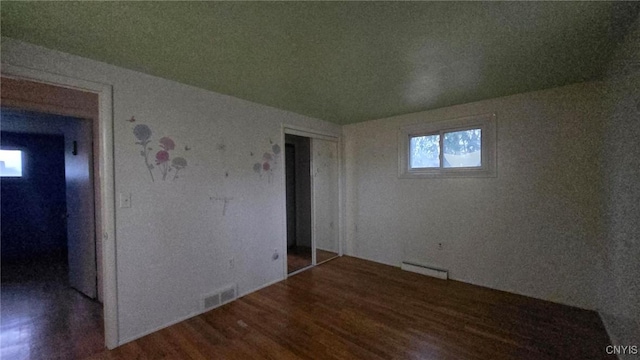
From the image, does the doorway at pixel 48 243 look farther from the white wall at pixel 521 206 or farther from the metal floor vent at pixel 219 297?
the white wall at pixel 521 206

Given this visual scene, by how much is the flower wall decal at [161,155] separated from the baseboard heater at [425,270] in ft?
10.3

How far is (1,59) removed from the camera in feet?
4.88

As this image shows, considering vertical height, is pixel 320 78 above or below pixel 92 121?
above

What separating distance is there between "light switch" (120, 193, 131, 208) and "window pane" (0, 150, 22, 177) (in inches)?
176

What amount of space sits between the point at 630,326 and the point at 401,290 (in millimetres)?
1697

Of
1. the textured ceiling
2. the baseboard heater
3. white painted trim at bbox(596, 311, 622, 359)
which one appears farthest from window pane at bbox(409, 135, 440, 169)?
white painted trim at bbox(596, 311, 622, 359)

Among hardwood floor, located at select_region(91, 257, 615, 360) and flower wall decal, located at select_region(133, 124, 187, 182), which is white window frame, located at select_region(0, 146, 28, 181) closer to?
flower wall decal, located at select_region(133, 124, 187, 182)

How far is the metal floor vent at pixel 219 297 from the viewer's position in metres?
2.43

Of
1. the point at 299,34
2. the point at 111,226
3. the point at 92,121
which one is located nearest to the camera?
the point at 299,34

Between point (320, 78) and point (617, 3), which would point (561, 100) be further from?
point (320, 78)

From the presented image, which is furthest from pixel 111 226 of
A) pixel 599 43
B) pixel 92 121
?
pixel 599 43

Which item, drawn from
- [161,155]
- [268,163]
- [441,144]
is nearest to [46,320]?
[161,155]

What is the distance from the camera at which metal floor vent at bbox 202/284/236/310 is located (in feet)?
7.98

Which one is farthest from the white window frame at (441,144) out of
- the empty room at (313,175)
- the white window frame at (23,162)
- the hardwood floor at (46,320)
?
the white window frame at (23,162)
